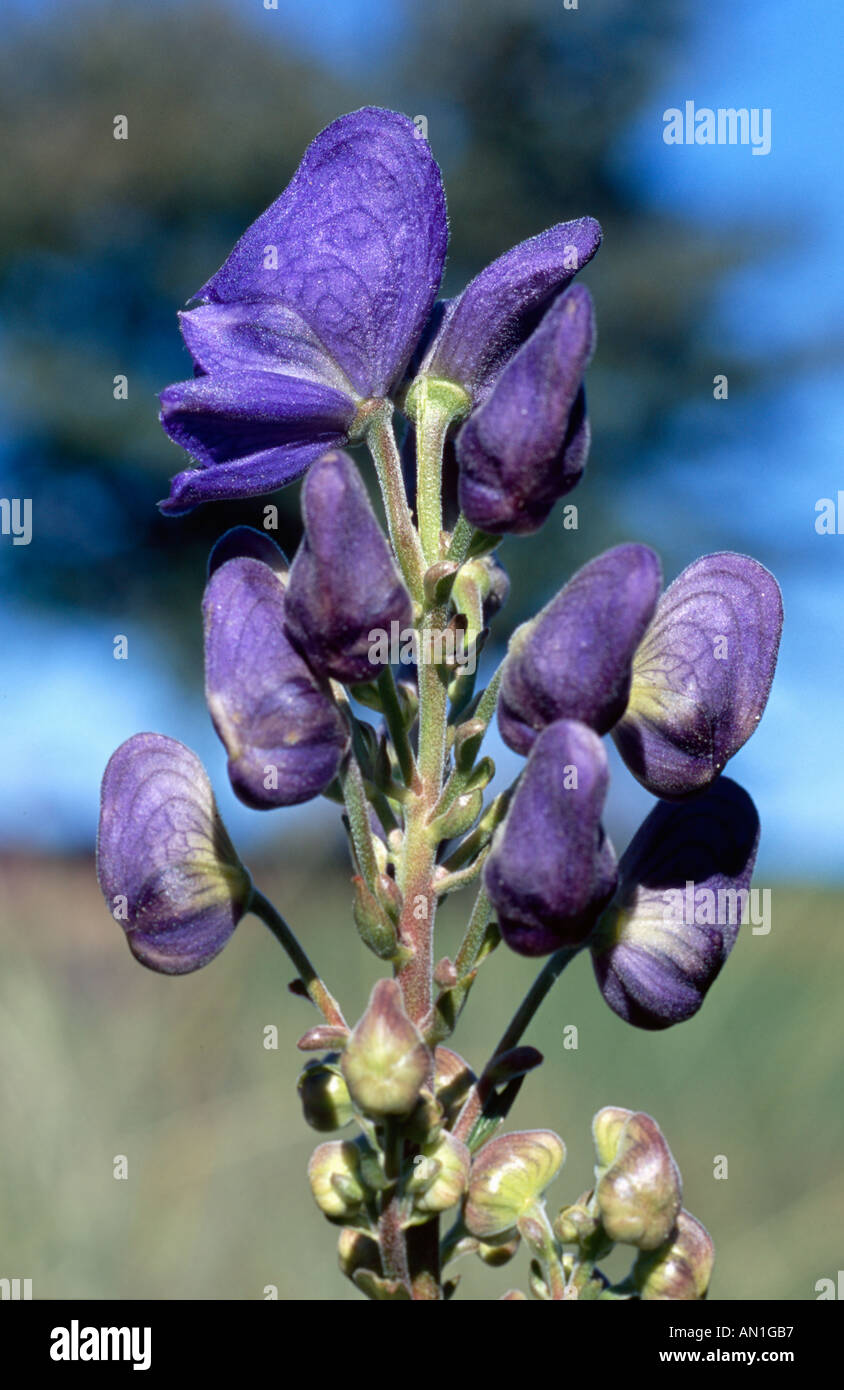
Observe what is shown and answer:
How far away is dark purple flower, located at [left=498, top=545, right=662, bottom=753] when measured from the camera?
2.03 feet

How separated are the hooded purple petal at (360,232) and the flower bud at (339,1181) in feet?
1.58

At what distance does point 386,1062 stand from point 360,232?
47 centimetres

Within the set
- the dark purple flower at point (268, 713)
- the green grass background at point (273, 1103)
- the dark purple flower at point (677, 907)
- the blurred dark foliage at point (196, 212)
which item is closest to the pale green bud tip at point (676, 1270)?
the dark purple flower at point (677, 907)

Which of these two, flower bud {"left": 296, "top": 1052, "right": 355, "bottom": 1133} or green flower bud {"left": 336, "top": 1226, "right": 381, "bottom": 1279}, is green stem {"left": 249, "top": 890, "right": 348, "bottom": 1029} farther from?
green flower bud {"left": 336, "top": 1226, "right": 381, "bottom": 1279}

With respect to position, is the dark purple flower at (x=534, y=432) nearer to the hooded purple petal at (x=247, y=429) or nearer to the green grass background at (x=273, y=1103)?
the hooded purple petal at (x=247, y=429)

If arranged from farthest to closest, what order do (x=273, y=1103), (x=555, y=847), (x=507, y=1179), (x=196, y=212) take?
1. (x=196, y=212)
2. (x=273, y=1103)
3. (x=507, y=1179)
4. (x=555, y=847)

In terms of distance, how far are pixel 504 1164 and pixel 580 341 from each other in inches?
17.7

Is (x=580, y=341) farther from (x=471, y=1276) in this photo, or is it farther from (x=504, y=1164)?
(x=471, y=1276)

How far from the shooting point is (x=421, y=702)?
28.9 inches

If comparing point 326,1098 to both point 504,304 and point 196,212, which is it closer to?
point 504,304

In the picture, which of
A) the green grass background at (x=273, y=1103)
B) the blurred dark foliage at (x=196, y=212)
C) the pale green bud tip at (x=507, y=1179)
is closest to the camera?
the pale green bud tip at (x=507, y=1179)

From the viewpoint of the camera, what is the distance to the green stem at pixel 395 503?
746 mm

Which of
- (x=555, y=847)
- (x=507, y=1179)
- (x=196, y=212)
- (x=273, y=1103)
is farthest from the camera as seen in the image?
(x=196, y=212)

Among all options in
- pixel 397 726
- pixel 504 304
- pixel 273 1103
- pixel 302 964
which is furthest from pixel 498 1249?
pixel 273 1103
